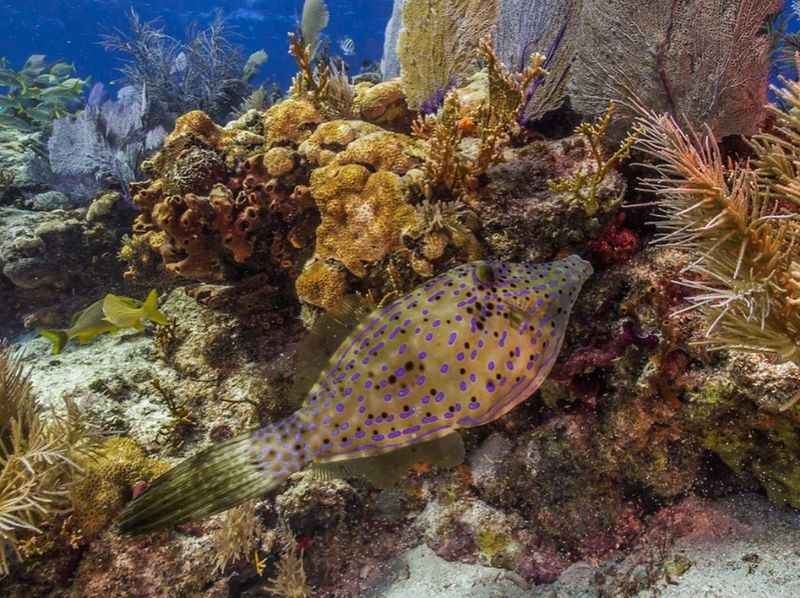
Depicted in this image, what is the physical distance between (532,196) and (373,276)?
59.9 inches

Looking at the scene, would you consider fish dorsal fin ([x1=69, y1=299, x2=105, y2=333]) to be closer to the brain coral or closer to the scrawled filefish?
the brain coral

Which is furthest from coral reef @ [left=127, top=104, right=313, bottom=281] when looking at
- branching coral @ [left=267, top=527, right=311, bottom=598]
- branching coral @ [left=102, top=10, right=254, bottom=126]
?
branching coral @ [left=102, top=10, right=254, bottom=126]

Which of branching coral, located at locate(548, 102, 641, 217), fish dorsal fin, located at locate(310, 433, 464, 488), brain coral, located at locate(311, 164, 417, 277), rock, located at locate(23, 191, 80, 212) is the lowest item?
fish dorsal fin, located at locate(310, 433, 464, 488)

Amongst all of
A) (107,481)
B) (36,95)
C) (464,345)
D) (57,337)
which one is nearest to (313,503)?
(107,481)

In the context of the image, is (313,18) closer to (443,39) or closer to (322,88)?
(322,88)

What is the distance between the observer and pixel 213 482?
2697 mm

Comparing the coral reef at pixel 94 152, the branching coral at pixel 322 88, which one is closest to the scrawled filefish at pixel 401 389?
the branching coral at pixel 322 88

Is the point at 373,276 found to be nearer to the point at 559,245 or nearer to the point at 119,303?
the point at 559,245

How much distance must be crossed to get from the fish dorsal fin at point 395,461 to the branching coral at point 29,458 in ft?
7.00

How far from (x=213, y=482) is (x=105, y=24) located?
7231cm

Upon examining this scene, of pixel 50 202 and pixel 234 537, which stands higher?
pixel 50 202

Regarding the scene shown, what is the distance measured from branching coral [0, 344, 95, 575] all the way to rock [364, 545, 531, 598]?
285cm

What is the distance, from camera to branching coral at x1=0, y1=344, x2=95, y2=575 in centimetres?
357

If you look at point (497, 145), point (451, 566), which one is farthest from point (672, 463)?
point (497, 145)
